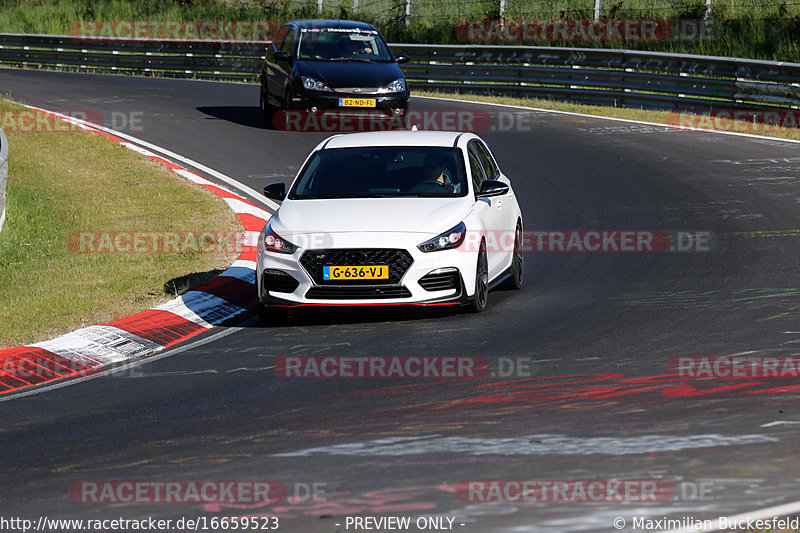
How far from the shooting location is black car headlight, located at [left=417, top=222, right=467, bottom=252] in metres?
10.2

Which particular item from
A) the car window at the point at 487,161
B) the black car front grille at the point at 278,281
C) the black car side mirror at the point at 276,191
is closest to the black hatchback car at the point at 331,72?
the car window at the point at 487,161

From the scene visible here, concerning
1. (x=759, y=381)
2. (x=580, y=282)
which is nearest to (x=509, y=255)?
(x=580, y=282)

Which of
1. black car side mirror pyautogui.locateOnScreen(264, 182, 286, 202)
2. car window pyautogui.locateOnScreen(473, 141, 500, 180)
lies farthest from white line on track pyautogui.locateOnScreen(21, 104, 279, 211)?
black car side mirror pyautogui.locateOnScreen(264, 182, 286, 202)

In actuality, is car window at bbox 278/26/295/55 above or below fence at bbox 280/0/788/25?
below

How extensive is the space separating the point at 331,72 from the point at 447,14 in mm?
14323

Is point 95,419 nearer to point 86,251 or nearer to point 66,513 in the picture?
point 66,513

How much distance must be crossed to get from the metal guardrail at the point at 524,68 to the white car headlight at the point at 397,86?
18.7ft

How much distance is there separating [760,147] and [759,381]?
12781 mm

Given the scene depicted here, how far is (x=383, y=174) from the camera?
11.4m

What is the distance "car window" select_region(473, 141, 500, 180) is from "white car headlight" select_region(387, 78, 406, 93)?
28.2 ft

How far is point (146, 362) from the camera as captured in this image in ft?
30.4

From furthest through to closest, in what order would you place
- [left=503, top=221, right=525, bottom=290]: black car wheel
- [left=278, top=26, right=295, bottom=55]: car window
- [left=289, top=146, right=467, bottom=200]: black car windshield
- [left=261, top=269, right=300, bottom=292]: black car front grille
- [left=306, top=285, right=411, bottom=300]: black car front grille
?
[left=278, top=26, right=295, bottom=55]: car window < [left=503, top=221, right=525, bottom=290]: black car wheel < [left=289, top=146, right=467, bottom=200]: black car windshield < [left=261, top=269, right=300, bottom=292]: black car front grille < [left=306, top=285, right=411, bottom=300]: black car front grille

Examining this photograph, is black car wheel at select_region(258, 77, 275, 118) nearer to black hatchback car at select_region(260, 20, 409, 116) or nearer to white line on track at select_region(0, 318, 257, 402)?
black hatchback car at select_region(260, 20, 409, 116)

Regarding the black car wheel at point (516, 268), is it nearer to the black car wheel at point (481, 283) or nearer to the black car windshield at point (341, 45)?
the black car wheel at point (481, 283)
